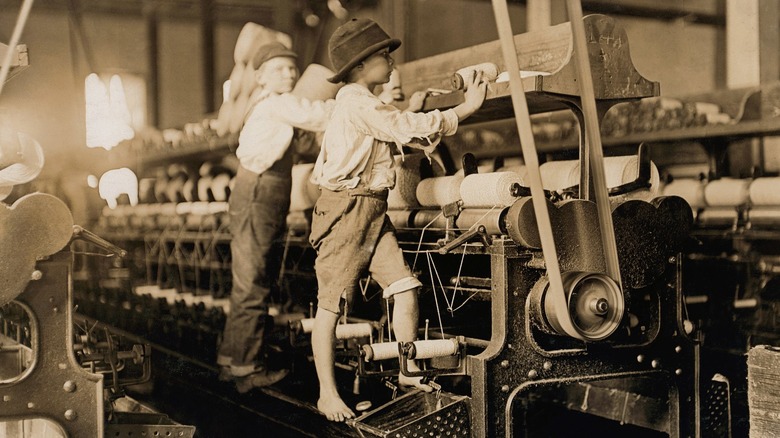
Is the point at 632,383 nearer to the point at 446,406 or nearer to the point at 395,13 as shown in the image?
the point at 446,406

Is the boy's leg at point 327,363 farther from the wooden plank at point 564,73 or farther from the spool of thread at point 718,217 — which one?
the spool of thread at point 718,217

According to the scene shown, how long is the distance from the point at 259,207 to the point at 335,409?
1.31 m

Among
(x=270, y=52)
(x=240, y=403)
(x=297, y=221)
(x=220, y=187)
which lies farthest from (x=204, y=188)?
(x=240, y=403)

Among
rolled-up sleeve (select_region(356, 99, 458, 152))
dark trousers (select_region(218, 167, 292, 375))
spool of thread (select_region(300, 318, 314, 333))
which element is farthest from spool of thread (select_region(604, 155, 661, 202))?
dark trousers (select_region(218, 167, 292, 375))

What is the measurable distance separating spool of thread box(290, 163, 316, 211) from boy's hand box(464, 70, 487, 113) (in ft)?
6.09

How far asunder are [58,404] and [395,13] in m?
4.52

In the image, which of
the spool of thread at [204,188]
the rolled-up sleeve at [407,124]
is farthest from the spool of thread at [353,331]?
the spool of thread at [204,188]

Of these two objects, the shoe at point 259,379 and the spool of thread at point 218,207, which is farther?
the spool of thread at point 218,207

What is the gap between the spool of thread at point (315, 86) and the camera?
14.3 ft

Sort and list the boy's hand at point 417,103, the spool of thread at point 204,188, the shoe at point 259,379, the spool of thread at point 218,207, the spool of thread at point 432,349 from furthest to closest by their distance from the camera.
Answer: the spool of thread at point 204,188 < the spool of thread at point 218,207 < the shoe at point 259,379 < the boy's hand at point 417,103 < the spool of thread at point 432,349

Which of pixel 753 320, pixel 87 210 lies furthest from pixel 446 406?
pixel 87 210

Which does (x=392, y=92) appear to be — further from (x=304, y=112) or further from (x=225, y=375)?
(x=225, y=375)

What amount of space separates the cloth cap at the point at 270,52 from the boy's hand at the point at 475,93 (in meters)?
1.26

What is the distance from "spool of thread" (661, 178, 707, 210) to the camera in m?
4.53
